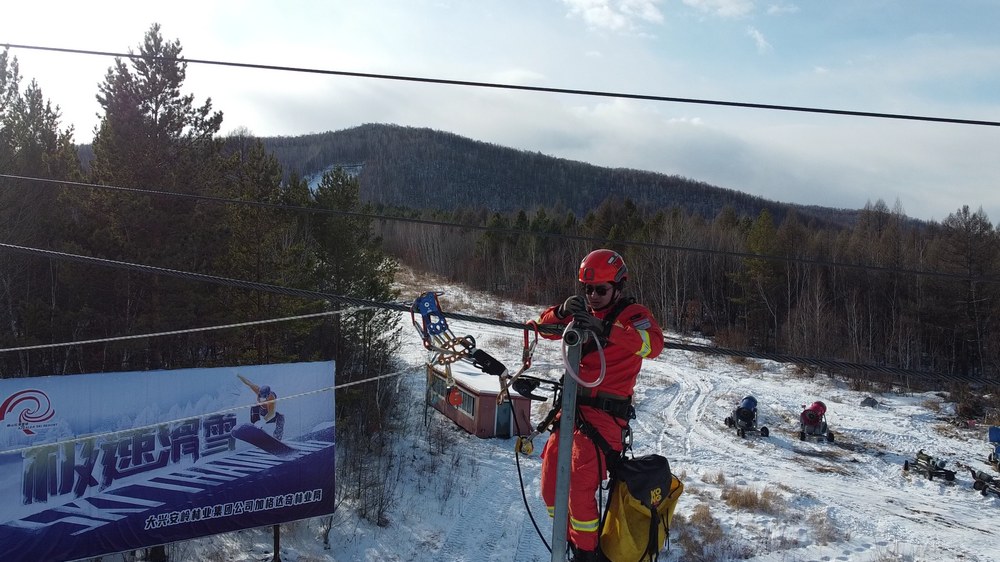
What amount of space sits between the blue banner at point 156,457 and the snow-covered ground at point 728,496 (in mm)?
3842

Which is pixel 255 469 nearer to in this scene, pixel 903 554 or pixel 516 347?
pixel 903 554

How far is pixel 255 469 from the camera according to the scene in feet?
38.8

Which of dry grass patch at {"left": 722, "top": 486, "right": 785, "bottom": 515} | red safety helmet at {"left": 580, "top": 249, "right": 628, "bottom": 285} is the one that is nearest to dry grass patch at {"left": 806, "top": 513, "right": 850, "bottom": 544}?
dry grass patch at {"left": 722, "top": 486, "right": 785, "bottom": 515}

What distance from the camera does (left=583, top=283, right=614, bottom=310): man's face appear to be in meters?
4.65

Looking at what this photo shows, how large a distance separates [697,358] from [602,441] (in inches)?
1664

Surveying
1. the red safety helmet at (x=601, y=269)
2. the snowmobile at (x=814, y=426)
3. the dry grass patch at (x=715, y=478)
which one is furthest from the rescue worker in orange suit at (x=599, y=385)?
the snowmobile at (x=814, y=426)

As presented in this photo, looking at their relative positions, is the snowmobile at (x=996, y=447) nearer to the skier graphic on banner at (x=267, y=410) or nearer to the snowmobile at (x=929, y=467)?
the snowmobile at (x=929, y=467)

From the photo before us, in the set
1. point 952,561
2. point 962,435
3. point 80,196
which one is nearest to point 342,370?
point 80,196

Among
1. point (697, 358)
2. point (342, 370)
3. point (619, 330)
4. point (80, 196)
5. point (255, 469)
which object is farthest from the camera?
point (697, 358)

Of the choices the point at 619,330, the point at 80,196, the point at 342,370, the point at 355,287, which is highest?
the point at 80,196

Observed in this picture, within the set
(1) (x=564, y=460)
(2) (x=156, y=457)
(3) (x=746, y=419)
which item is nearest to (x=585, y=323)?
(1) (x=564, y=460)

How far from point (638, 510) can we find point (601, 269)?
1791 mm

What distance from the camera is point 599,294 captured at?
A: 467 cm

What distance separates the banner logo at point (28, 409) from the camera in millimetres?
9664
